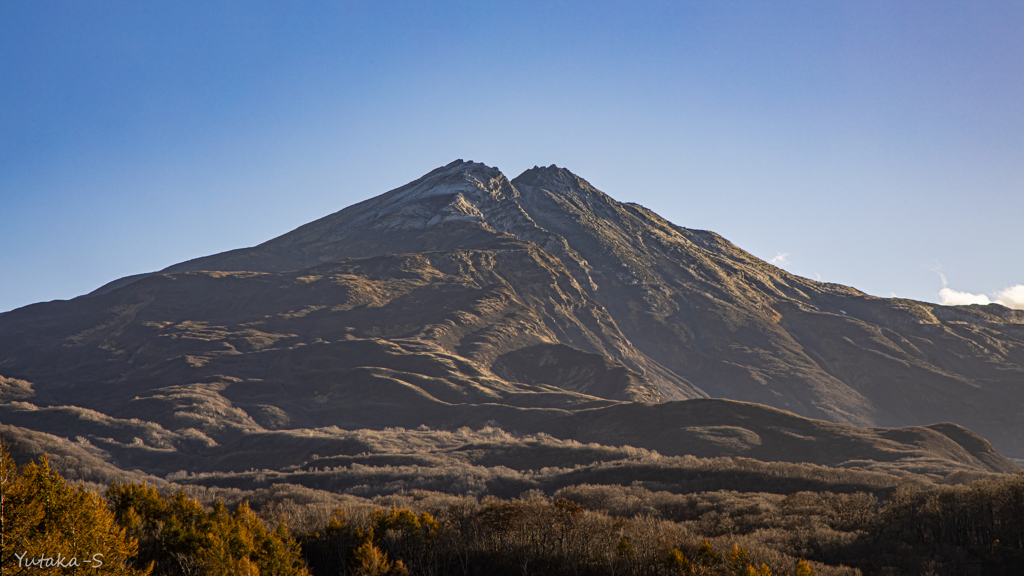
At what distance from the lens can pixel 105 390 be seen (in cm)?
8162

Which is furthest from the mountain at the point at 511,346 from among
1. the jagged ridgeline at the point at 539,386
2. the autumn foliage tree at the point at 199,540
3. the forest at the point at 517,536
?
the autumn foliage tree at the point at 199,540

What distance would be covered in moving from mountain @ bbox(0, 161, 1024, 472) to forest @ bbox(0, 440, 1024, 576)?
33.9 m

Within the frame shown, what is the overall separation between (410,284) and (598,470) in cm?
8288

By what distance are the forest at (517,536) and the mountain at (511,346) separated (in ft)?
111

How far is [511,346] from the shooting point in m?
103

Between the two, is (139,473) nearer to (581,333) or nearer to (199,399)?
(199,399)

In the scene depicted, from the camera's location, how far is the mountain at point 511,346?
213 feet

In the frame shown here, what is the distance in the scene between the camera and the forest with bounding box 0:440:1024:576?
11695mm
